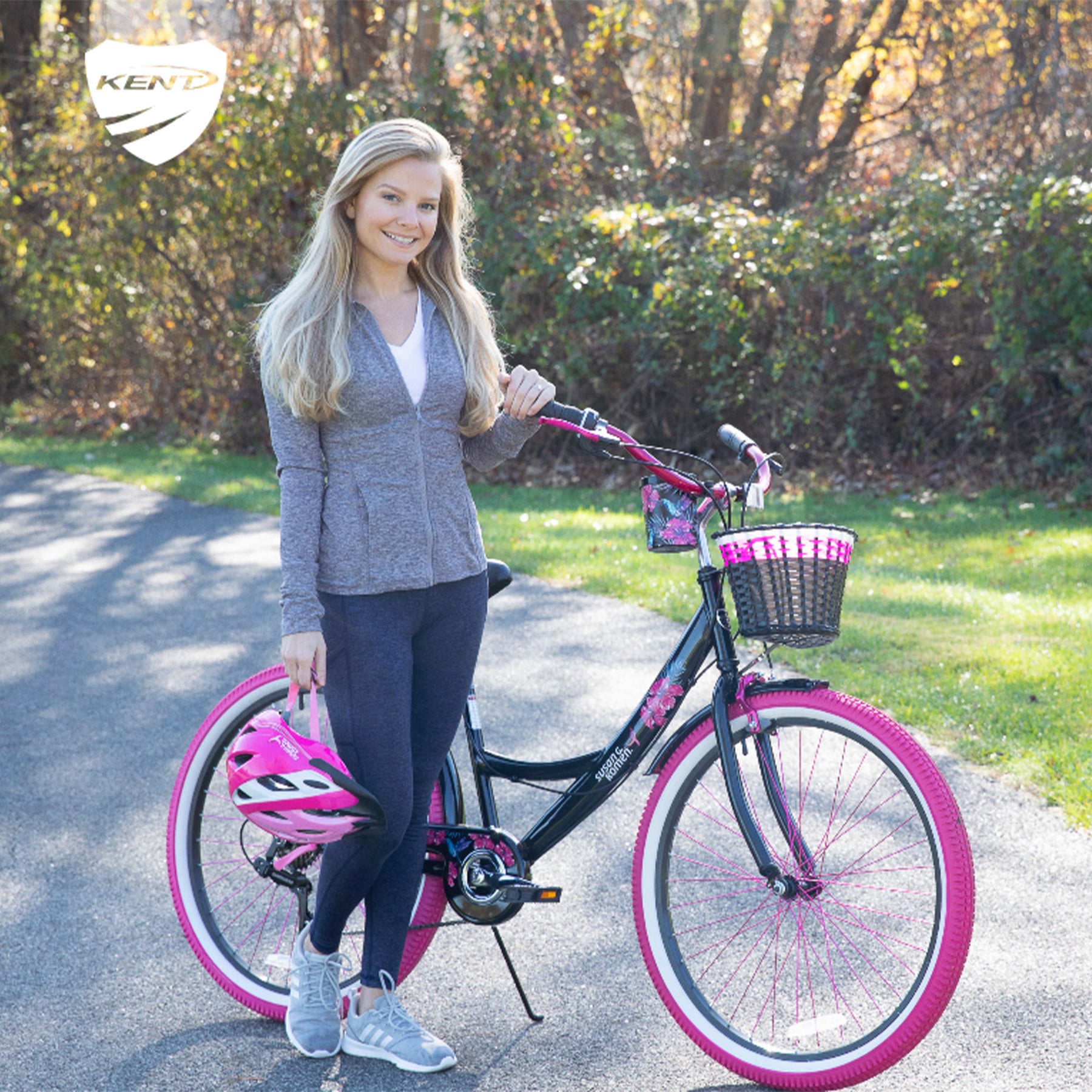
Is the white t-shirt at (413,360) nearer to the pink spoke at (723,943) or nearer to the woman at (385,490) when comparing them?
the woman at (385,490)

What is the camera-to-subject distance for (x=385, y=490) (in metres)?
2.75

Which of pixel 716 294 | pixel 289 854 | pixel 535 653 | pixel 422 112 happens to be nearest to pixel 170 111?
pixel 422 112

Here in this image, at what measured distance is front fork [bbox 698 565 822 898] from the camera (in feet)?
8.88

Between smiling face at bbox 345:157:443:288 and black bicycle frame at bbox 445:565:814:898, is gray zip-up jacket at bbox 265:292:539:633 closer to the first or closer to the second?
smiling face at bbox 345:157:443:288

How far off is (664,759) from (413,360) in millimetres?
1026

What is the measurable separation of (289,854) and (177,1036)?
0.50m

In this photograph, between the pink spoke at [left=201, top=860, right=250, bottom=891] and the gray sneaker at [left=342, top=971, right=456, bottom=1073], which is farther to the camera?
the pink spoke at [left=201, top=860, right=250, bottom=891]

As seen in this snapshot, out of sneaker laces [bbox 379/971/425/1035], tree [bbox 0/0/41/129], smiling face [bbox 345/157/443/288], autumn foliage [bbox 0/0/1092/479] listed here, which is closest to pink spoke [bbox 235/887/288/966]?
sneaker laces [bbox 379/971/425/1035]

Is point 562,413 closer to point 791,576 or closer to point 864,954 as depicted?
point 791,576

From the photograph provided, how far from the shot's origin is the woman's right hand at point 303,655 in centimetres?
268

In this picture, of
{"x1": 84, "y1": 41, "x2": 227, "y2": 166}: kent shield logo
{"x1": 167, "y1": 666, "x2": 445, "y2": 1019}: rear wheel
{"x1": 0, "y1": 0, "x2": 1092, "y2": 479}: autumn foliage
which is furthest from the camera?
{"x1": 0, "y1": 0, "x2": 1092, "y2": 479}: autumn foliage

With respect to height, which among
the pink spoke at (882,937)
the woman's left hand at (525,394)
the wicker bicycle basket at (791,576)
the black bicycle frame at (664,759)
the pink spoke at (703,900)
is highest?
the woman's left hand at (525,394)

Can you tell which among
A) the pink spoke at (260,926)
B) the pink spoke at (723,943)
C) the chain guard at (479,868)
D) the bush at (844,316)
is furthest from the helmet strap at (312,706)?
the bush at (844,316)

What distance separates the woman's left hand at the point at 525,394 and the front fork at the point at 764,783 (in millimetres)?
524
